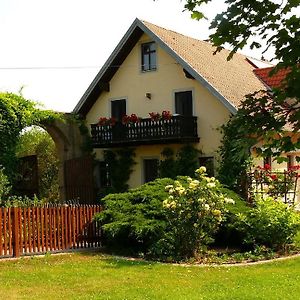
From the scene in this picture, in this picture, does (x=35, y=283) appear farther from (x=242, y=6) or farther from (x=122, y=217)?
(x=242, y=6)

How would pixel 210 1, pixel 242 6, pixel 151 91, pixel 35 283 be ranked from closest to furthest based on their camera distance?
1. pixel 242 6
2. pixel 210 1
3. pixel 35 283
4. pixel 151 91

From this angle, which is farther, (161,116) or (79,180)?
(79,180)

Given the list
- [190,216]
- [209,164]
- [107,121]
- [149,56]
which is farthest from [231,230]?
[149,56]

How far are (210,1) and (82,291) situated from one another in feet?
18.8

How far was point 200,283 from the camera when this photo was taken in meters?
8.92

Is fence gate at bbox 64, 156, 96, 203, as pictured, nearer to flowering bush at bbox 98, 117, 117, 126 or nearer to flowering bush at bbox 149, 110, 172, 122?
flowering bush at bbox 98, 117, 117, 126

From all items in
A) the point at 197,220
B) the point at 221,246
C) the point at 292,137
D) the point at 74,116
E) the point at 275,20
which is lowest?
the point at 221,246

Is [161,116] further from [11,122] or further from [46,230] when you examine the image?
[46,230]

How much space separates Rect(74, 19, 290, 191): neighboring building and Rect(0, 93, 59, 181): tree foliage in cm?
348

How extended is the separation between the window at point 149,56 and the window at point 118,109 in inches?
75.2

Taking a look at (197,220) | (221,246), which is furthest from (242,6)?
(221,246)

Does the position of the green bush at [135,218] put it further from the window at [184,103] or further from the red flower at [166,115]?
the window at [184,103]

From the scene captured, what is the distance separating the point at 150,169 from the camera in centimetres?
2316

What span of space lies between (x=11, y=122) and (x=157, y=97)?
6290 mm
